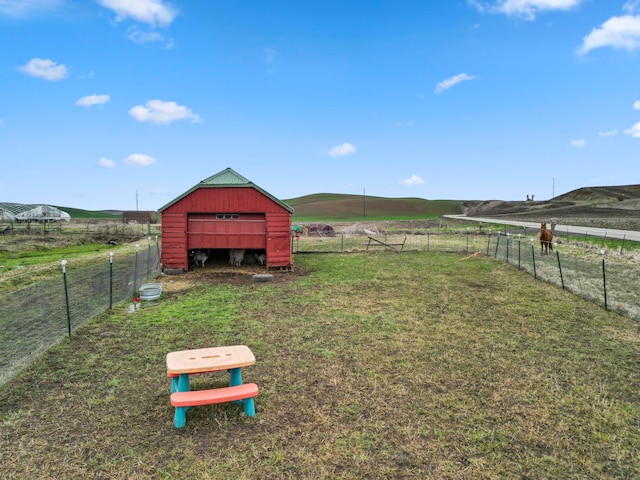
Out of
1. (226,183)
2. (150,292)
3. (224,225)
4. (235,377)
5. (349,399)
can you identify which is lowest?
(349,399)

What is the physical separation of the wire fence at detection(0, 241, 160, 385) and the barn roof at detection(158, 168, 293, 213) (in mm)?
3275

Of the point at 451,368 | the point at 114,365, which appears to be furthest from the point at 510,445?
the point at 114,365

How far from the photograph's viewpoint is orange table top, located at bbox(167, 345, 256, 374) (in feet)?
16.3

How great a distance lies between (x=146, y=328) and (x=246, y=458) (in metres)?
5.54

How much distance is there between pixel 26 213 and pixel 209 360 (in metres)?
84.7

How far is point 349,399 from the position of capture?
5.49m

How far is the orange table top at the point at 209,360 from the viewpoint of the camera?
4973 mm

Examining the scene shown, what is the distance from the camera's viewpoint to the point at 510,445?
4445 mm

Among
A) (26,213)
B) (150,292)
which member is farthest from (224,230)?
(26,213)

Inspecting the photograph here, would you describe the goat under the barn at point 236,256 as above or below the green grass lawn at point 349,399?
above

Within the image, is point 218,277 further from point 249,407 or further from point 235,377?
point 249,407

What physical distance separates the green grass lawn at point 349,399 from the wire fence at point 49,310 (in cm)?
37

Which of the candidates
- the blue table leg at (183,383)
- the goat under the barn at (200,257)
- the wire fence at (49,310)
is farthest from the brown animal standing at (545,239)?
the blue table leg at (183,383)

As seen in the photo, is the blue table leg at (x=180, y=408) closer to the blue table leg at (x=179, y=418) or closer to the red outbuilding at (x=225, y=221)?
the blue table leg at (x=179, y=418)
